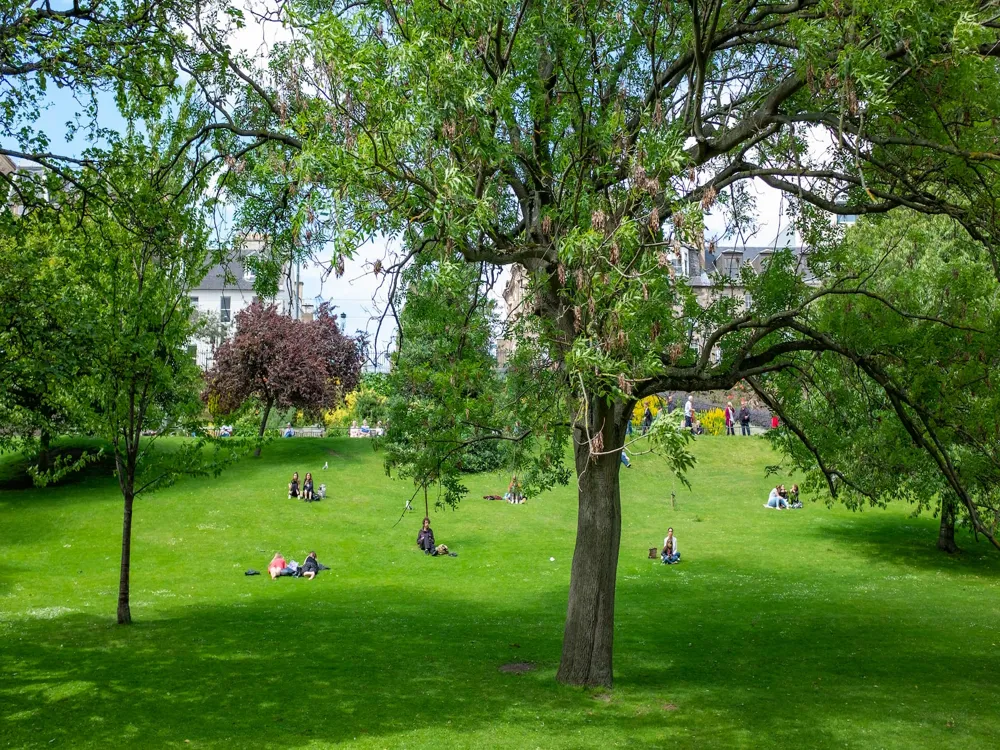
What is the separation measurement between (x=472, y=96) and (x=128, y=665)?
471 inches

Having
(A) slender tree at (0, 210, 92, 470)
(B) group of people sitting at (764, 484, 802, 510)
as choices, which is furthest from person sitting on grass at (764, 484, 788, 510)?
(A) slender tree at (0, 210, 92, 470)

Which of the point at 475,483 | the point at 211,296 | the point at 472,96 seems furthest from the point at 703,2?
the point at 211,296

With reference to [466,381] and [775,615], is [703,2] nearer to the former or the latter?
[466,381]

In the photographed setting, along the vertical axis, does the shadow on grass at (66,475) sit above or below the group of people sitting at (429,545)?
above

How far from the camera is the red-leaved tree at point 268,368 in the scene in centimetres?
4175

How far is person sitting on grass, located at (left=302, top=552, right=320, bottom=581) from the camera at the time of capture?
26.7 meters

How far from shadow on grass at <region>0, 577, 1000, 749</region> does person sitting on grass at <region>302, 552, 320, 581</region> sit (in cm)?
340

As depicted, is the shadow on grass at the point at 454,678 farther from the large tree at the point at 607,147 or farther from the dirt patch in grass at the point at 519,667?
the large tree at the point at 607,147

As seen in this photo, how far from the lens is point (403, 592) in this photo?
977 inches

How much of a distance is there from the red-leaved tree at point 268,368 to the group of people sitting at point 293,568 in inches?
620

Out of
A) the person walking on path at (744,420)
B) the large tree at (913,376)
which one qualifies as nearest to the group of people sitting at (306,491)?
the large tree at (913,376)

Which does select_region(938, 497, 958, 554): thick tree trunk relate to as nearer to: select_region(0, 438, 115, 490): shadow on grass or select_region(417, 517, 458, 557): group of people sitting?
select_region(417, 517, 458, 557): group of people sitting

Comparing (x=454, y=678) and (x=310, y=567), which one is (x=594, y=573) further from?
(x=310, y=567)

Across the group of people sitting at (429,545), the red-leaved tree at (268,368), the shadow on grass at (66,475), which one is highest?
the red-leaved tree at (268,368)
